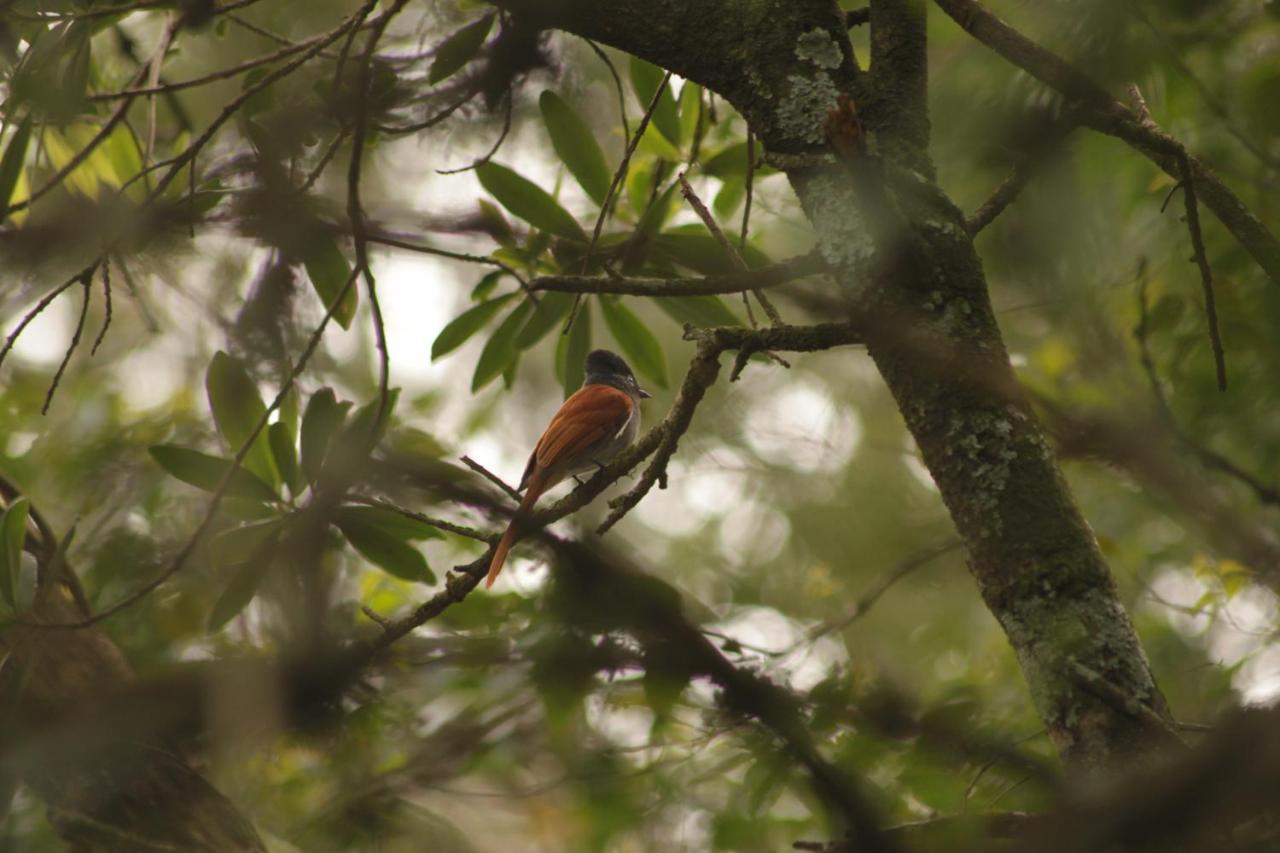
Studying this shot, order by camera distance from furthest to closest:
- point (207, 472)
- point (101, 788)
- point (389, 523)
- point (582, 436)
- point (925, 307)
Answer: point (582, 436) → point (207, 472) → point (389, 523) → point (101, 788) → point (925, 307)

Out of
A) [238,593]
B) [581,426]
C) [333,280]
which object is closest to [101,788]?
[238,593]

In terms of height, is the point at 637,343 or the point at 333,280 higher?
the point at 637,343

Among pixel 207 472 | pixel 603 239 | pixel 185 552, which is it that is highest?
pixel 603 239

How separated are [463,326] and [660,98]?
0.80 metres

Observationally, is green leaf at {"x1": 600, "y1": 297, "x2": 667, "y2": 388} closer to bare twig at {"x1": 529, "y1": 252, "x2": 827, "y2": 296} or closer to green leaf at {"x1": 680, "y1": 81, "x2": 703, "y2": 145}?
green leaf at {"x1": 680, "y1": 81, "x2": 703, "y2": 145}

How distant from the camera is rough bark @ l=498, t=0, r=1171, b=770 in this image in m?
1.35

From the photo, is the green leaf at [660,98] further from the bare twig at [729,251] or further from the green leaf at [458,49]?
the bare twig at [729,251]

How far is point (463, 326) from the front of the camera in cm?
302

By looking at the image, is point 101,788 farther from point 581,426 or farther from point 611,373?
point 611,373

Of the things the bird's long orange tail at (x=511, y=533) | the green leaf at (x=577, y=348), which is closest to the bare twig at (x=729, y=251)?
the bird's long orange tail at (x=511, y=533)

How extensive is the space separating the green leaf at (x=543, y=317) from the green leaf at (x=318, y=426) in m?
0.60

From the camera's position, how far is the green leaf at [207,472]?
2.60 m

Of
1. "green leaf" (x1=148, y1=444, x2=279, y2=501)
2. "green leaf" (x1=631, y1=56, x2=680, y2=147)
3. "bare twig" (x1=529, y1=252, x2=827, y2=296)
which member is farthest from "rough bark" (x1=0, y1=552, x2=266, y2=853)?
"green leaf" (x1=631, y1=56, x2=680, y2=147)

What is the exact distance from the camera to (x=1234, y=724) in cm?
52
